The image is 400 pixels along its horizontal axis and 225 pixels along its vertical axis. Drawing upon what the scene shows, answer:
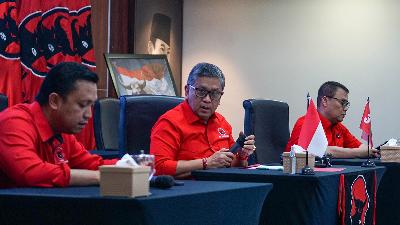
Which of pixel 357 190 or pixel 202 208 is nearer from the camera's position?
pixel 202 208

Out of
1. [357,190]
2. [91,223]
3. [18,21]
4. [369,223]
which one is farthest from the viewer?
[18,21]

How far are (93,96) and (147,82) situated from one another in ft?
13.4

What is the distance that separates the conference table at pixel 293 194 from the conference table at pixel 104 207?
82 cm

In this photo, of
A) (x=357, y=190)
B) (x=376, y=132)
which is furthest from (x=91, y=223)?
(x=376, y=132)

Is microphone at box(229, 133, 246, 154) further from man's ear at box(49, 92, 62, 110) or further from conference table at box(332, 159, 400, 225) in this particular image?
conference table at box(332, 159, 400, 225)

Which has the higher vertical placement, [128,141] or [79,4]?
[79,4]

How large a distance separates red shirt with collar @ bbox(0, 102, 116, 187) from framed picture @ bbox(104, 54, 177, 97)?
3.68 m

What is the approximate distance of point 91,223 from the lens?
2.18 metres

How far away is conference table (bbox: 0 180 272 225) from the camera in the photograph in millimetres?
2123

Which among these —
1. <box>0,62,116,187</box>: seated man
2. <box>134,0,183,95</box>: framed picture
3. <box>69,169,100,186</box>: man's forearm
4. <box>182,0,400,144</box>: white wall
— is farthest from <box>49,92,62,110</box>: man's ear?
<box>182,0,400,144</box>: white wall

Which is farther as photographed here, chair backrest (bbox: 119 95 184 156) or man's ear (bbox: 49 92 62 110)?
chair backrest (bbox: 119 95 184 156)

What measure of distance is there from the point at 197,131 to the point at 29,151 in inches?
54.9

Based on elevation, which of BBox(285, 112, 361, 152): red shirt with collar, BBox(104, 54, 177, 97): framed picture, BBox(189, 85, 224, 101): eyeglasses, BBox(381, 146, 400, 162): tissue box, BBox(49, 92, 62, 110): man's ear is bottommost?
BBox(381, 146, 400, 162): tissue box

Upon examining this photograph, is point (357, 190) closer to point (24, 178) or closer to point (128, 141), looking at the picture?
point (128, 141)
